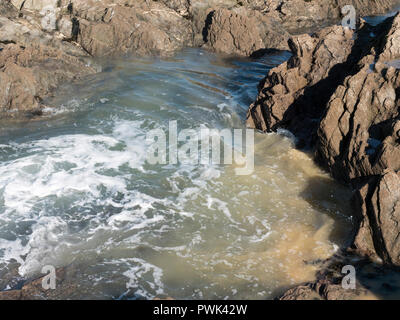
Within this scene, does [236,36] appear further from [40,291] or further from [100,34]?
[40,291]

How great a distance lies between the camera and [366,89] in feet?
30.5

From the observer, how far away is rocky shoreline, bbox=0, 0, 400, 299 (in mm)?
7256

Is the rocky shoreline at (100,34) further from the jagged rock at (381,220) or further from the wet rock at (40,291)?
the jagged rock at (381,220)

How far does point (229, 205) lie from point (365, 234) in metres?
2.67

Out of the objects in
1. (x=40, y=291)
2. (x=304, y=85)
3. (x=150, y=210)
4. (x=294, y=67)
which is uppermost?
(x=294, y=67)

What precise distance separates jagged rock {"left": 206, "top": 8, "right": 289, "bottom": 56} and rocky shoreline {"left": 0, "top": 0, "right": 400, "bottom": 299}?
0.04m

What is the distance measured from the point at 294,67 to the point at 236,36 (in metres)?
6.93

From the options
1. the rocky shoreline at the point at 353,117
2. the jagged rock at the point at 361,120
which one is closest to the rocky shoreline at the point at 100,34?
the rocky shoreline at the point at 353,117

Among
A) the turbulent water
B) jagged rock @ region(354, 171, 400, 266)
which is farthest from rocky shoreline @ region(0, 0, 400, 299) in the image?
the turbulent water

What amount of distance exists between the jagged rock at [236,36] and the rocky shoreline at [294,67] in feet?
0.14

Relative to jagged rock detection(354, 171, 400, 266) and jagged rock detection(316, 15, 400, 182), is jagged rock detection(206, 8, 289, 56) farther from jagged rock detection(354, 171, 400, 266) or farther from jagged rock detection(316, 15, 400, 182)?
jagged rock detection(354, 171, 400, 266)

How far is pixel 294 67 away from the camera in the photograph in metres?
11.9

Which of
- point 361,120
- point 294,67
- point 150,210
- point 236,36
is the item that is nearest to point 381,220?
point 361,120

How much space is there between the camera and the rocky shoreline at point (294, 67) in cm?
726
